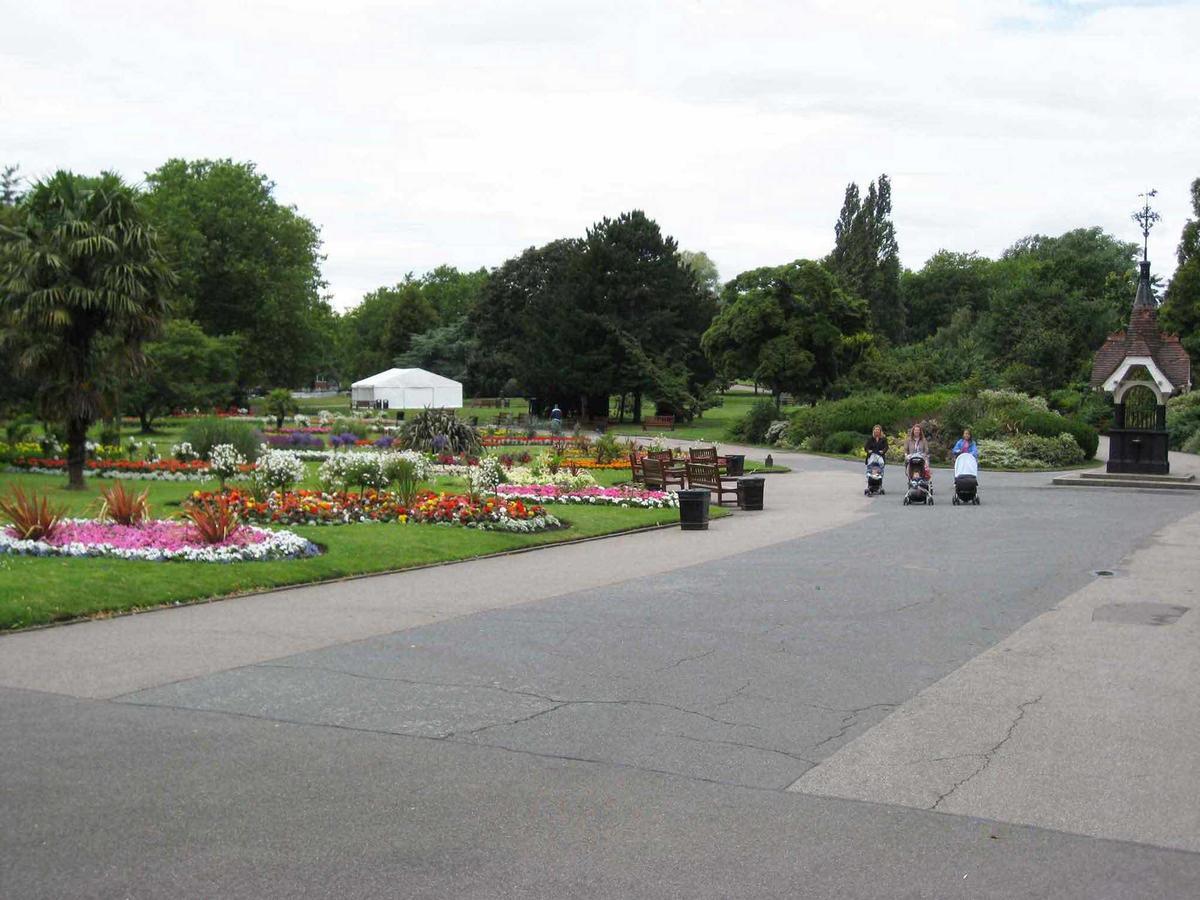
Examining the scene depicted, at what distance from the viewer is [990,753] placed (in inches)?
295

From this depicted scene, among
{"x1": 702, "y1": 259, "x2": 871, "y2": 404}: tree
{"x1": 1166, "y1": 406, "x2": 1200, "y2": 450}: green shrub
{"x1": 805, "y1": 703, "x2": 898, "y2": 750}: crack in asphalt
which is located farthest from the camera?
{"x1": 702, "y1": 259, "x2": 871, "y2": 404}: tree

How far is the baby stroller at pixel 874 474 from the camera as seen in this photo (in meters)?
28.9

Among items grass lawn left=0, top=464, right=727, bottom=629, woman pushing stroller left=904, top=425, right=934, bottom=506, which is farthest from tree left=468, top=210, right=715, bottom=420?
grass lawn left=0, top=464, right=727, bottom=629

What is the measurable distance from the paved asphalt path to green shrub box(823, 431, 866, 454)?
118ft

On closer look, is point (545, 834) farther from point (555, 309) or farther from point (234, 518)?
point (555, 309)

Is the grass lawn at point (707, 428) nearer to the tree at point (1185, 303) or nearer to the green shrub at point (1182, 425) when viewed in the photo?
the green shrub at point (1182, 425)

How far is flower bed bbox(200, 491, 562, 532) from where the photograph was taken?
18469mm

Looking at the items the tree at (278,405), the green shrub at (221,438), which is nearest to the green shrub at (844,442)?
the tree at (278,405)

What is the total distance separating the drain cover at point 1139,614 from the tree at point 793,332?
46.2m

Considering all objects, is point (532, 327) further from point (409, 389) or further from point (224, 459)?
point (224, 459)

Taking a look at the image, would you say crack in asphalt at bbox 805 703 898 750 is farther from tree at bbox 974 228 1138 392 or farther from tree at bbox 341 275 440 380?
tree at bbox 341 275 440 380

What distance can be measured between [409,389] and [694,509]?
4966cm

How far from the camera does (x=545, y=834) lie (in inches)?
233

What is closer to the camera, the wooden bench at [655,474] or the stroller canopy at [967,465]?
the stroller canopy at [967,465]
